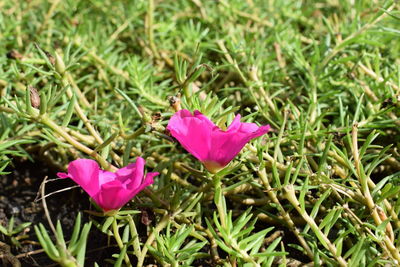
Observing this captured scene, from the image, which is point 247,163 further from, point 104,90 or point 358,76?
point 104,90

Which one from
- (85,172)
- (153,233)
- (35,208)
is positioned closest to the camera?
(85,172)

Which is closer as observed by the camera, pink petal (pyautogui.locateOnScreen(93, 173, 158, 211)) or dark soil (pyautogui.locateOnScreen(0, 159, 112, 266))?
pink petal (pyautogui.locateOnScreen(93, 173, 158, 211))

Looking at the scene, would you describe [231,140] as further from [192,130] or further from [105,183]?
[105,183]

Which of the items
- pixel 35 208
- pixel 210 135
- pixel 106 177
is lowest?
pixel 35 208

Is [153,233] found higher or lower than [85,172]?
lower

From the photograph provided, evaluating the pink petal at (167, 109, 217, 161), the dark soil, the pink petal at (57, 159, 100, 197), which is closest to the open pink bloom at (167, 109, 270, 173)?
the pink petal at (167, 109, 217, 161)

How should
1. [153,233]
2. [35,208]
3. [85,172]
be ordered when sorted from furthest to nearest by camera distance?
[35,208], [153,233], [85,172]

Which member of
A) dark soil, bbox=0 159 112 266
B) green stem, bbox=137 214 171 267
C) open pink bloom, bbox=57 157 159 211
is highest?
open pink bloom, bbox=57 157 159 211

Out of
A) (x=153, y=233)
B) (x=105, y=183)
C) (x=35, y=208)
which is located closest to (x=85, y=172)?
(x=105, y=183)

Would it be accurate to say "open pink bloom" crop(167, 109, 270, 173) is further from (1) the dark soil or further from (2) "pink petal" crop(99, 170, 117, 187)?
(1) the dark soil
